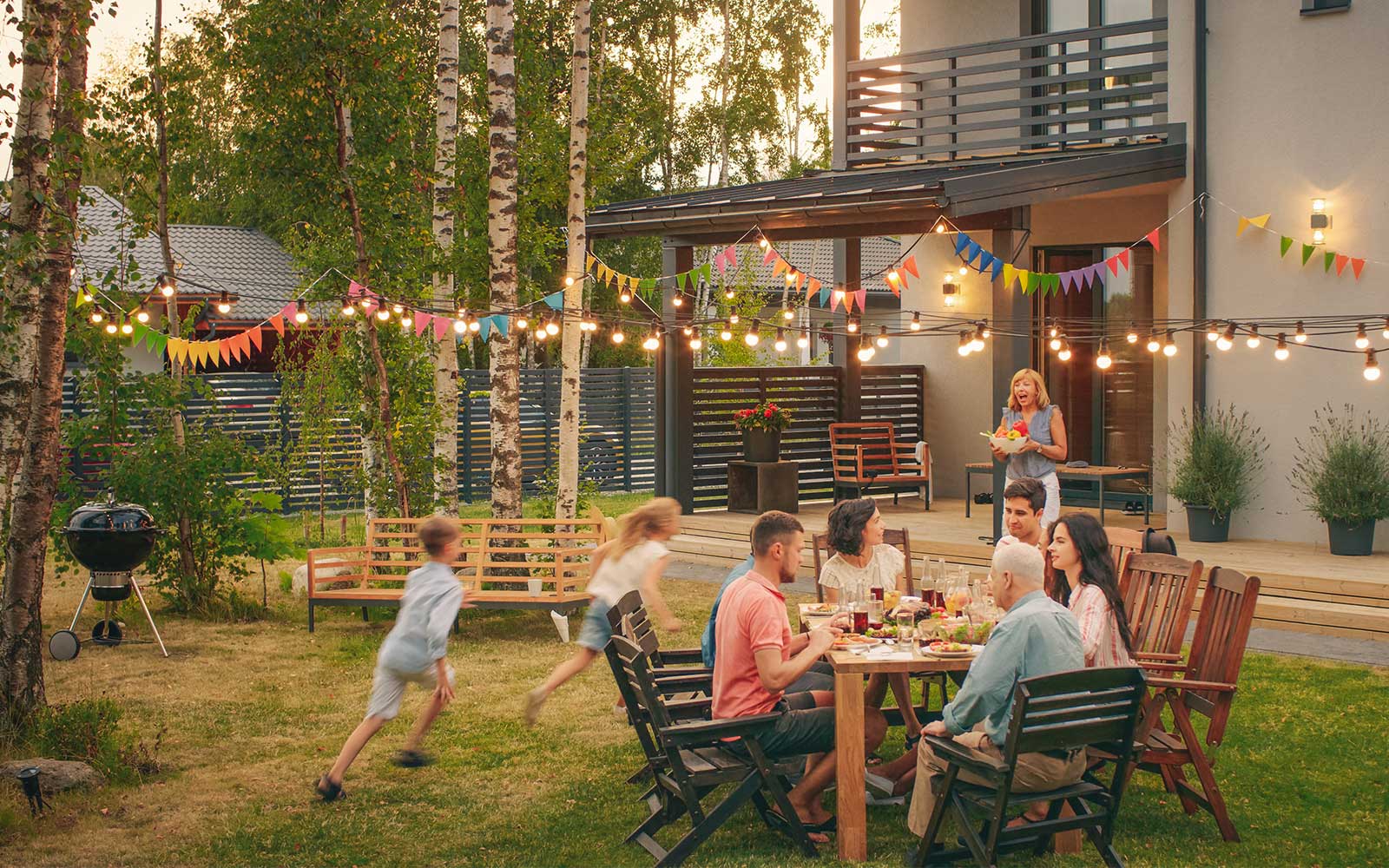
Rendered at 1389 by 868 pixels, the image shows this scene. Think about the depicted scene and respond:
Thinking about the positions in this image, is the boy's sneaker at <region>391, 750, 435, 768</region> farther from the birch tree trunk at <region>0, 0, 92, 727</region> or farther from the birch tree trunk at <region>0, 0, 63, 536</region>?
the birch tree trunk at <region>0, 0, 63, 536</region>

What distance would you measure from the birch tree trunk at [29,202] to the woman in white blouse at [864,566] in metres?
3.98

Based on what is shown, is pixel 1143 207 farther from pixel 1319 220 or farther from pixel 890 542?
pixel 890 542

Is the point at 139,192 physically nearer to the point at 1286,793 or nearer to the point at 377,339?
the point at 377,339

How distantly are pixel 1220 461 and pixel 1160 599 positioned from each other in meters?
5.89

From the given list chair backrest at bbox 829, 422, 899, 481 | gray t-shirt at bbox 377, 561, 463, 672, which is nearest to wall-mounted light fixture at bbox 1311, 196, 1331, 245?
chair backrest at bbox 829, 422, 899, 481

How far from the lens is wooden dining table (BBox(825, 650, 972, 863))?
5.28m

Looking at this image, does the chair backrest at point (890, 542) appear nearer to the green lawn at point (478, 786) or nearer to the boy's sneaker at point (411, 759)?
the green lawn at point (478, 786)

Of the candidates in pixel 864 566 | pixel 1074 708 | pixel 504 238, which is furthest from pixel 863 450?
pixel 1074 708

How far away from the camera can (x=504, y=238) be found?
1080 cm

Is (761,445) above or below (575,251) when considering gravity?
below

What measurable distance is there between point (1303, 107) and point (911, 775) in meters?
8.21

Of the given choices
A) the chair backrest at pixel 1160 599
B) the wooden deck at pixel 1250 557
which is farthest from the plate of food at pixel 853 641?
the wooden deck at pixel 1250 557

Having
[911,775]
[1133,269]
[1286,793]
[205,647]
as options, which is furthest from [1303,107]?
[205,647]

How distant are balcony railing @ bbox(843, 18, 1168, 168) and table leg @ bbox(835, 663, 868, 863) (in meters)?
8.70
